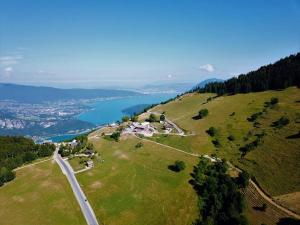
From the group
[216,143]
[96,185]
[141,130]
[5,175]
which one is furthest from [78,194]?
[216,143]

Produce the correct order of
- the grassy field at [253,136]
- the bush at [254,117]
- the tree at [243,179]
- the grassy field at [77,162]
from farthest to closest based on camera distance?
the bush at [254,117]
the grassy field at [77,162]
the grassy field at [253,136]
the tree at [243,179]

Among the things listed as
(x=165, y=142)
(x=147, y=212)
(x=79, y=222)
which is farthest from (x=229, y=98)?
(x=79, y=222)

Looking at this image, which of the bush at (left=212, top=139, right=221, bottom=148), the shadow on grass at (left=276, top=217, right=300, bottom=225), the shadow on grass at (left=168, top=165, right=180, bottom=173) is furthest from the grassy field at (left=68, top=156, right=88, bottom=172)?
the shadow on grass at (left=276, top=217, right=300, bottom=225)

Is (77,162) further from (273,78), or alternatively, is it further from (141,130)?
(273,78)

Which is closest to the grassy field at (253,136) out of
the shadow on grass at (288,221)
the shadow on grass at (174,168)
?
the shadow on grass at (288,221)

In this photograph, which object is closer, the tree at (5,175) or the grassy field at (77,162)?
the tree at (5,175)

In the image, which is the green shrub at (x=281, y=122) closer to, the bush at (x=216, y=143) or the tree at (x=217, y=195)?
the bush at (x=216, y=143)

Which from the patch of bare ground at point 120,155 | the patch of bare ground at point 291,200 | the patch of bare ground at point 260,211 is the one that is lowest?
the patch of bare ground at point 260,211
